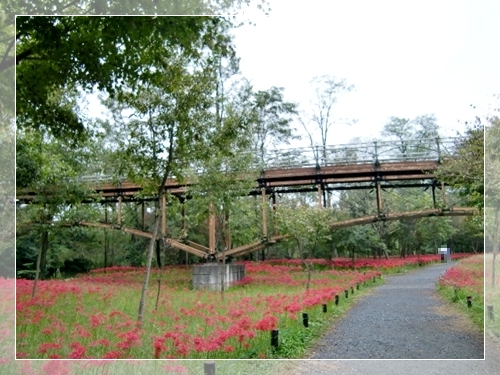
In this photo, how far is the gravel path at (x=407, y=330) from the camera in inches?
149

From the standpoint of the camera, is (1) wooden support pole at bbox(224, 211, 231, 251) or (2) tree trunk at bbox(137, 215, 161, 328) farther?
(1) wooden support pole at bbox(224, 211, 231, 251)

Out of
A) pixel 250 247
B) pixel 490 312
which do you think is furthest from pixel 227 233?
pixel 490 312

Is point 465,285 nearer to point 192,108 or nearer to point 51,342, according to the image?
point 192,108

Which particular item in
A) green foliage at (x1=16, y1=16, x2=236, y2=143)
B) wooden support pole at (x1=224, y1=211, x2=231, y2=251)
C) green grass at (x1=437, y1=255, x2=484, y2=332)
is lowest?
green grass at (x1=437, y1=255, x2=484, y2=332)

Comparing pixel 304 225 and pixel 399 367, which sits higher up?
pixel 304 225

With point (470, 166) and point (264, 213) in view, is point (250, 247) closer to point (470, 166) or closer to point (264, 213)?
point (264, 213)

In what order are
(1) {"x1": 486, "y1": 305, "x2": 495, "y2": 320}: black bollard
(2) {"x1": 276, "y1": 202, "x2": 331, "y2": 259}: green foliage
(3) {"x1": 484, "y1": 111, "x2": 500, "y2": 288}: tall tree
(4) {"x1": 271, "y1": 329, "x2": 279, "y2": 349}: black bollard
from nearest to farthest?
(4) {"x1": 271, "y1": 329, "x2": 279, "y2": 349}: black bollard
(1) {"x1": 486, "y1": 305, "x2": 495, "y2": 320}: black bollard
(3) {"x1": 484, "y1": 111, "x2": 500, "y2": 288}: tall tree
(2) {"x1": 276, "y1": 202, "x2": 331, "y2": 259}: green foliage

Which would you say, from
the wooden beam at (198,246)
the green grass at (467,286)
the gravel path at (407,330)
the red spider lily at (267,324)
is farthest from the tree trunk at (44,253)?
the green grass at (467,286)

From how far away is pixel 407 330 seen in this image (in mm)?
3908

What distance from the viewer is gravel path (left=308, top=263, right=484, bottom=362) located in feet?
12.4

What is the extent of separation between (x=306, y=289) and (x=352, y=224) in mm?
738

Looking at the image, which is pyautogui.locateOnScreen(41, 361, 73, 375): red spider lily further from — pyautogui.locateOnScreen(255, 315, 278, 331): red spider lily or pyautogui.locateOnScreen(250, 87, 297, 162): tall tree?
pyautogui.locateOnScreen(250, 87, 297, 162): tall tree

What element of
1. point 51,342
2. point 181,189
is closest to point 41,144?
point 181,189

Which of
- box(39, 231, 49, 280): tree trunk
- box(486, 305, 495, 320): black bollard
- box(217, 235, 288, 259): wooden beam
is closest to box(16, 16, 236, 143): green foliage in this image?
box(39, 231, 49, 280): tree trunk
